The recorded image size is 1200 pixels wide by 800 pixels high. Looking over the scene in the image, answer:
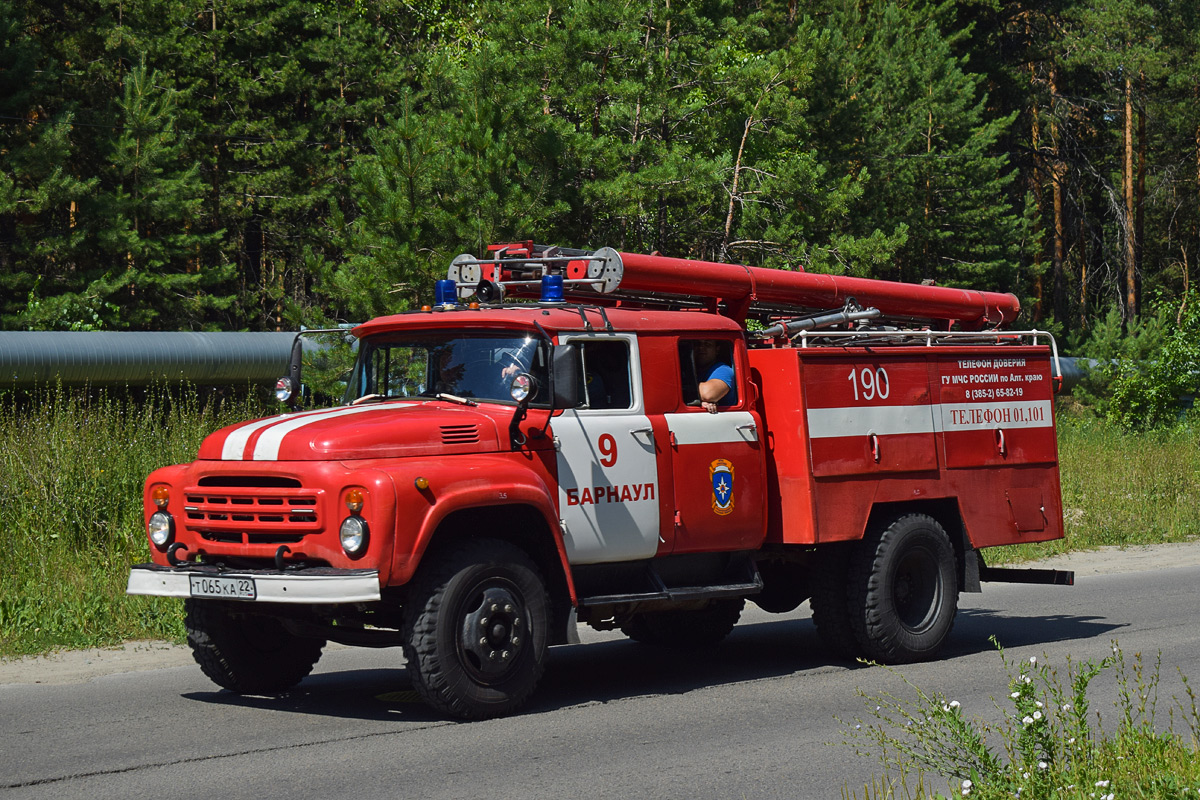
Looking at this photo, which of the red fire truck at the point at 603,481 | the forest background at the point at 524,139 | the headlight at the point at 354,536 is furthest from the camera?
the forest background at the point at 524,139

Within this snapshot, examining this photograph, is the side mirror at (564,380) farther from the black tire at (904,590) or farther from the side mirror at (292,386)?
the black tire at (904,590)

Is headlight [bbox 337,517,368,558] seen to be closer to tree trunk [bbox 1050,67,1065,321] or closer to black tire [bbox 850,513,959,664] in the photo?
black tire [bbox 850,513,959,664]

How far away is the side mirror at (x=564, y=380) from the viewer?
8.25 meters

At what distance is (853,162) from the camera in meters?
33.8

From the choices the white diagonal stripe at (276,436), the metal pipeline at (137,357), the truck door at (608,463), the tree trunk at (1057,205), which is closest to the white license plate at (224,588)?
the white diagonal stripe at (276,436)

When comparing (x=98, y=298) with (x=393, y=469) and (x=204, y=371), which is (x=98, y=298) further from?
(x=393, y=469)

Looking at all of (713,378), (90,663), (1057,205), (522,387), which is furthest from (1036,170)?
(522,387)

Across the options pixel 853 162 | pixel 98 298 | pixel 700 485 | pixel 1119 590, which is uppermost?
pixel 853 162

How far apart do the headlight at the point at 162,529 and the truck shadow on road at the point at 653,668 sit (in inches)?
46.5

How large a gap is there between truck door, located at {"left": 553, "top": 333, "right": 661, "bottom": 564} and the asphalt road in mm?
1011

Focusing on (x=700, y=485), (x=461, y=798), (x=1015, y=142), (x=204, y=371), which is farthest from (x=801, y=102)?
(x=1015, y=142)

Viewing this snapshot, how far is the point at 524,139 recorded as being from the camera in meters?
20.8

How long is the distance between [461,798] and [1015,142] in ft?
158

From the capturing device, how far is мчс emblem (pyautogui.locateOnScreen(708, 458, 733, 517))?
9.24 m
